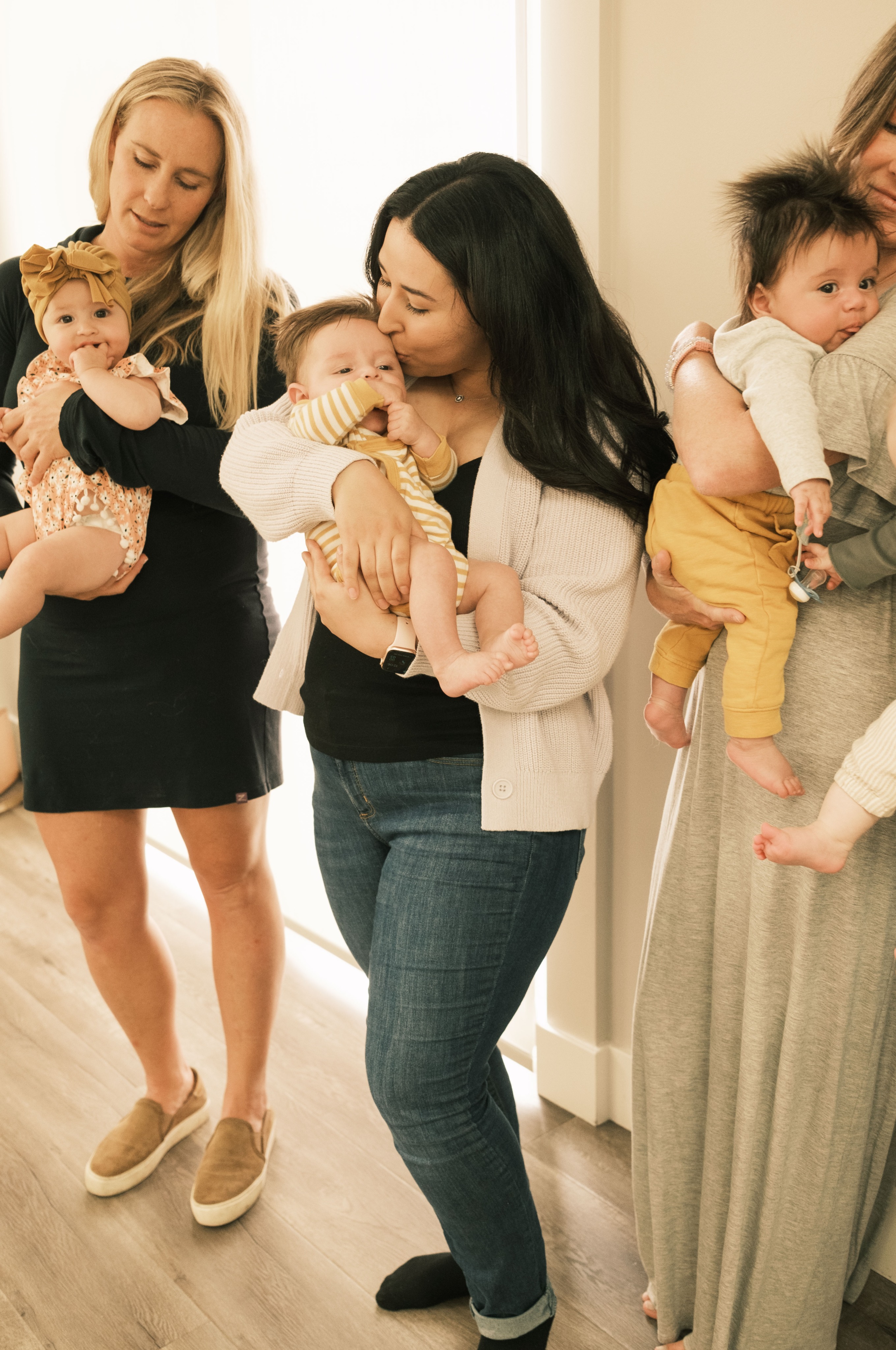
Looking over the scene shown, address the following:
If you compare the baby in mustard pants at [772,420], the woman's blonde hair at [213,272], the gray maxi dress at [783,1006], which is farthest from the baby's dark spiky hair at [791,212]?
the woman's blonde hair at [213,272]

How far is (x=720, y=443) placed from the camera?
1064 mm

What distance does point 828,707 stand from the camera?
44.2 inches

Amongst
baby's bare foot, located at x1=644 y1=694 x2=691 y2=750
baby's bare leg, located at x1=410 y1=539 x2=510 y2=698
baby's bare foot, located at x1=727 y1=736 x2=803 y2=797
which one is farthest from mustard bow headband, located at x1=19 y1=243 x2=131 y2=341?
baby's bare foot, located at x1=727 y1=736 x2=803 y2=797

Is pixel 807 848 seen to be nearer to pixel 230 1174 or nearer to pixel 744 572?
pixel 744 572

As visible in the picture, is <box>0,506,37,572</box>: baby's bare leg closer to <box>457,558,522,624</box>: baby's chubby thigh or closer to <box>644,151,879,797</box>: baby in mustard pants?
<box>457,558,522,624</box>: baby's chubby thigh

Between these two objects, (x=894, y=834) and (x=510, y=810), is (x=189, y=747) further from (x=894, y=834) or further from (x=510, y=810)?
(x=894, y=834)

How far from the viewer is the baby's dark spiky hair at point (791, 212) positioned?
3.29ft

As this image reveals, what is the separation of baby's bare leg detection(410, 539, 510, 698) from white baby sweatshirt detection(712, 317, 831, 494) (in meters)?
0.35

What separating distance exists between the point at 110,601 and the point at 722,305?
3.48 ft

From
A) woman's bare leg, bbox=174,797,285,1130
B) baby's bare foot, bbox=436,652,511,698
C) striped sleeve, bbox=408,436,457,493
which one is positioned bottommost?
woman's bare leg, bbox=174,797,285,1130

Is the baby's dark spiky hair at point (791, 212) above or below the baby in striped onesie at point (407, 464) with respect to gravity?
above

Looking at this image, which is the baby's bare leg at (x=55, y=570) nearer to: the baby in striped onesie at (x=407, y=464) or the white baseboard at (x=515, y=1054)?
the baby in striped onesie at (x=407, y=464)

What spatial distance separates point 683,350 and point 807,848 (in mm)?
589

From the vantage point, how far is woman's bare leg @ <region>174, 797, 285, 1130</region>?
69.8 inches
